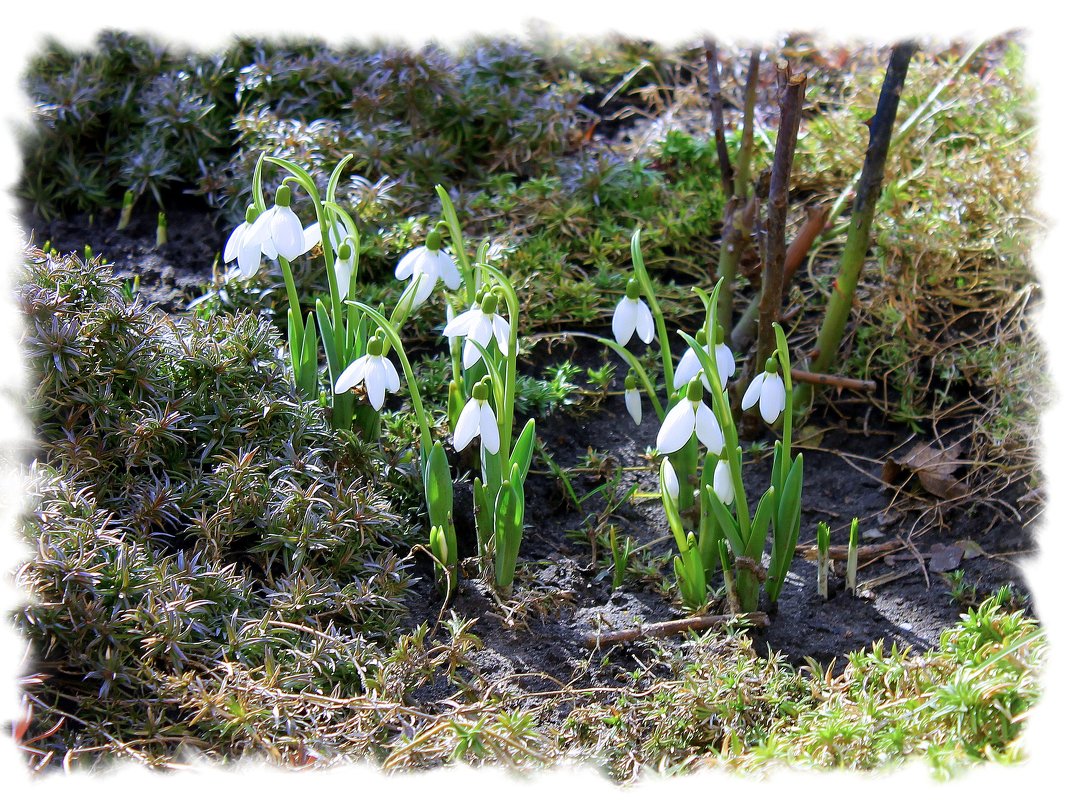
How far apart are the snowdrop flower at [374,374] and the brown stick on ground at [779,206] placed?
33.0 inches

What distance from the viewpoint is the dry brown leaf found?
2.29 metres

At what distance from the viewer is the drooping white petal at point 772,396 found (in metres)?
1.80

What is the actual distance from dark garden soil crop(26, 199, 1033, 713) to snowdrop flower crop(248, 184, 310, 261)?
2.19ft

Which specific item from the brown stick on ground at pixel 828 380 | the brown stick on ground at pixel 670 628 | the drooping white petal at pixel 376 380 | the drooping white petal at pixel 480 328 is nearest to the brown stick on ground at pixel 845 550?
the brown stick on ground at pixel 670 628

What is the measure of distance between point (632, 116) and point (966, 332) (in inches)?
61.4

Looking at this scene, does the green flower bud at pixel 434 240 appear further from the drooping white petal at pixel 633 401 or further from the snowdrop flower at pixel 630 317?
the drooping white petal at pixel 633 401

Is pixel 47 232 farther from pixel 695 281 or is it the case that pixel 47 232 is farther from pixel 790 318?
pixel 790 318

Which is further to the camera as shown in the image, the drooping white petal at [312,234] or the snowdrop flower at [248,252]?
A: the drooping white petal at [312,234]

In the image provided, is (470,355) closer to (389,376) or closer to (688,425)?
(389,376)

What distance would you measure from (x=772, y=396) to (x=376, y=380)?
0.75 metres

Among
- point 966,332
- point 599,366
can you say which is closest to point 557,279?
point 599,366

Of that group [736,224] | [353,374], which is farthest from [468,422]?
[736,224]

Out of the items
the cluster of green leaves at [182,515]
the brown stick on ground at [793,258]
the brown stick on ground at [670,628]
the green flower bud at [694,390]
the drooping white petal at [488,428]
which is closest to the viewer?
the cluster of green leaves at [182,515]

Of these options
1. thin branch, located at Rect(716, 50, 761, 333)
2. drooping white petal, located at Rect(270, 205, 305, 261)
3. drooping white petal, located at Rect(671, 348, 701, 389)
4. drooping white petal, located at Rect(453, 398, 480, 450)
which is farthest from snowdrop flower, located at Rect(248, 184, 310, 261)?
thin branch, located at Rect(716, 50, 761, 333)
